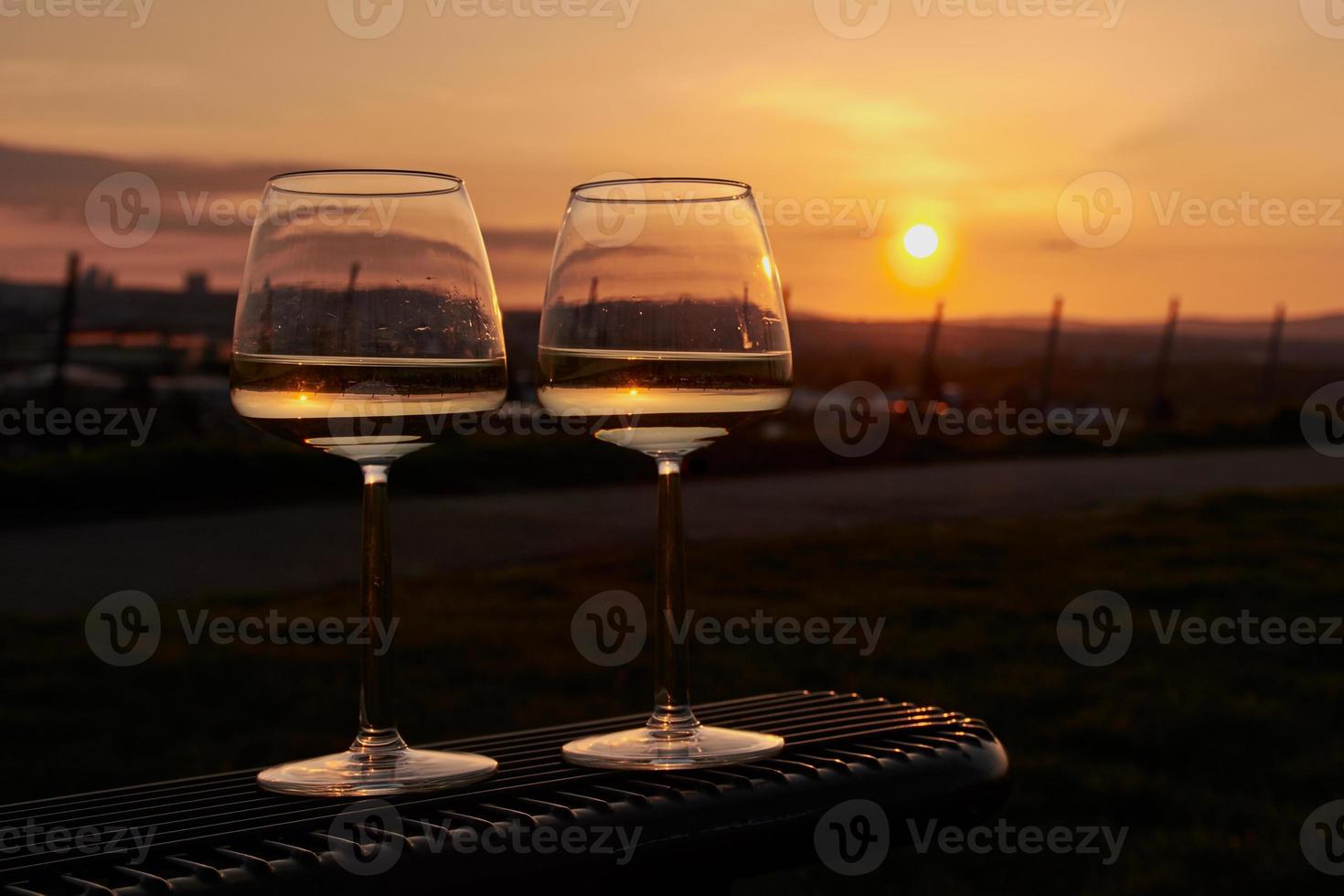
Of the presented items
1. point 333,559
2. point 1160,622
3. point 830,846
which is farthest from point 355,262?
point 333,559

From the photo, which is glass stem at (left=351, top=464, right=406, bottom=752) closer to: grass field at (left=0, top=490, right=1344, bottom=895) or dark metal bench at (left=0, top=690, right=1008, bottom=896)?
dark metal bench at (left=0, top=690, right=1008, bottom=896)

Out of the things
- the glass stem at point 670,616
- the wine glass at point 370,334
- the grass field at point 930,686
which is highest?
the wine glass at point 370,334

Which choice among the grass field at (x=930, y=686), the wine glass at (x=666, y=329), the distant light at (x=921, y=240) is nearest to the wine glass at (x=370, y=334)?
the wine glass at (x=666, y=329)

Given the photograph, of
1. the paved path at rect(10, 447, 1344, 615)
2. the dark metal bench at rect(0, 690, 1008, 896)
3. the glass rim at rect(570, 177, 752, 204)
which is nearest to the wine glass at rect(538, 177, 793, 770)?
the glass rim at rect(570, 177, 752, 204)

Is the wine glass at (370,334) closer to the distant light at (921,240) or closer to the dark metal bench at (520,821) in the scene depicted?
the dark metal bench at (520,821)

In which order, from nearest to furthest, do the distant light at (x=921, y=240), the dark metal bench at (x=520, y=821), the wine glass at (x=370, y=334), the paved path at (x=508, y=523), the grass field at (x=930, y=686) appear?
the dark metal bench at (x=520, y=821) → the wine glass at (x=370, y=334) → the grass field at (x=930, y=686) → the paved path at (x=508, y=523) → the distant light at (x=921, y=240)
